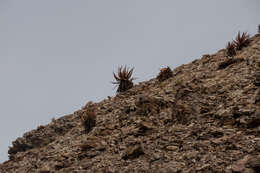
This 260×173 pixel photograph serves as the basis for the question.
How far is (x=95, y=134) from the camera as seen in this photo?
11422mm

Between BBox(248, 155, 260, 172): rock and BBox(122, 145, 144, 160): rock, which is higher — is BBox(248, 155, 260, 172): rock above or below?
below

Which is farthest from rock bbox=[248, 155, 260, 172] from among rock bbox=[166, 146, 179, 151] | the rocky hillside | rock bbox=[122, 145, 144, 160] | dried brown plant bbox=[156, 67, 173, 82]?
dried brown plant bbox=[156, 67, 173, 82]

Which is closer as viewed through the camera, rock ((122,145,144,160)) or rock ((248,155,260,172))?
rock ((248,155,260,172))

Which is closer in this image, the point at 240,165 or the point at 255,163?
the point at 255,163

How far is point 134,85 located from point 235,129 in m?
9.47

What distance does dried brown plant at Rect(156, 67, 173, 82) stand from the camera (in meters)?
15.8

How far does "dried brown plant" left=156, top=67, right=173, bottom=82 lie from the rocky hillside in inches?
20.3

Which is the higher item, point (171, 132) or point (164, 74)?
point (164, 74)

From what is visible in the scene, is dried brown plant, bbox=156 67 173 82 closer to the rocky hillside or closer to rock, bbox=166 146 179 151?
the rocky hillside

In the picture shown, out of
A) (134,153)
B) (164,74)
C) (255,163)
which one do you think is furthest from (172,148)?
(164,74)

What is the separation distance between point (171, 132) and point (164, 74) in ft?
23.6

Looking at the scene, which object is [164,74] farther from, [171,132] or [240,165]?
[240,165]

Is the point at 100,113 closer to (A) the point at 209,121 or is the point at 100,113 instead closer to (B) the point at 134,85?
(B) the point at 134,85

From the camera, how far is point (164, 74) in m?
15.9
